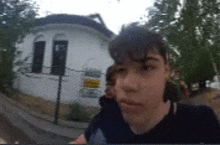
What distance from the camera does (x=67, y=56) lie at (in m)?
0.68

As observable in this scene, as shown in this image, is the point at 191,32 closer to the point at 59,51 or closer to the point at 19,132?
the point at 59,51

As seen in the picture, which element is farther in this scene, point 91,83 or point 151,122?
point 151,122

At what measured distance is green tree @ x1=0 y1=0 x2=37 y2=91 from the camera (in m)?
0.66

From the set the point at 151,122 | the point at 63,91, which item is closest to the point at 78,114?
the point at 63,91

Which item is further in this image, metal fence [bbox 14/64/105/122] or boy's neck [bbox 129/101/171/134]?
boy's neck [bbox 129/101/171/134]

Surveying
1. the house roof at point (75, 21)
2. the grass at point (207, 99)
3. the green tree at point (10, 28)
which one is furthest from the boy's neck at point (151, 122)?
the green tree at point (10, 28)

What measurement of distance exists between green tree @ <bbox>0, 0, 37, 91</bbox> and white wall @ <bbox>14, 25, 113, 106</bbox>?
4 cm

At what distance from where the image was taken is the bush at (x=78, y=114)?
A: 0.63 metres

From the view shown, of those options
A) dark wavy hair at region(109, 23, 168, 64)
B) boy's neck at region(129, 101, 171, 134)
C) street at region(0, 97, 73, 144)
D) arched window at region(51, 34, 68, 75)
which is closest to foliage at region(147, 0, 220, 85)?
dark wavy hair at region(109, 23, 168, 64)

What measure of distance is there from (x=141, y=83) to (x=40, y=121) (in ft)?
1.66

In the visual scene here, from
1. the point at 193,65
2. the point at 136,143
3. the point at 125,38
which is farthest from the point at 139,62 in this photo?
the point at 136,143

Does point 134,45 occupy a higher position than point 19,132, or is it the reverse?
point 134,45

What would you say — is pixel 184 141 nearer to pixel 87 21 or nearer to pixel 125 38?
pixel 125 38

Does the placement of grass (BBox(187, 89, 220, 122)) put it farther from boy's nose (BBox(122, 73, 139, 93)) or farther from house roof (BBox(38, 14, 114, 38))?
house roof (BBox(38, 14, 114, 38))
